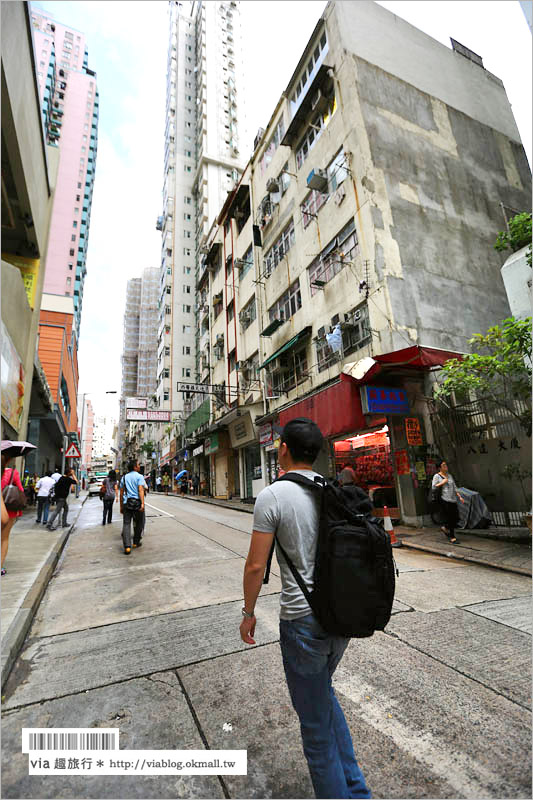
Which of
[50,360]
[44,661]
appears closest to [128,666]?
[44,661]

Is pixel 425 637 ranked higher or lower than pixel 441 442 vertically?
lower

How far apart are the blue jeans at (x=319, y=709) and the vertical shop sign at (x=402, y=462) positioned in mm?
9835

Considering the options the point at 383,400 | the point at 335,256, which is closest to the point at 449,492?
the point at 383,400

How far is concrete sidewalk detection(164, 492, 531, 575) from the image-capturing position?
6.62 metres

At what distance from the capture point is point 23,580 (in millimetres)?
5598

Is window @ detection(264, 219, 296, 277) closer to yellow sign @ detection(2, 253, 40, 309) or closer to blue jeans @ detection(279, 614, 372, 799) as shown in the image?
yellow sign @ detection(2, 253, 40, 309)

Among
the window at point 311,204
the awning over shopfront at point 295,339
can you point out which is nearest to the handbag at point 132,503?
the awning over shopfront at point 295,339

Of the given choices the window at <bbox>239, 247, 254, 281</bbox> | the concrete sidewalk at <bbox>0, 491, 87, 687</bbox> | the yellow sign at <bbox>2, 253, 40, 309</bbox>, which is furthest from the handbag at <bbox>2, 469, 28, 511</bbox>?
the window at <bbox>239, 247, 254, 281</bbox>

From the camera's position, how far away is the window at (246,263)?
75.2ft

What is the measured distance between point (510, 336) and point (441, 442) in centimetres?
434

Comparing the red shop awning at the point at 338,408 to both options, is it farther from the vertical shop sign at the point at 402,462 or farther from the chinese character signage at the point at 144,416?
the chinese character signage at the point at 144,416

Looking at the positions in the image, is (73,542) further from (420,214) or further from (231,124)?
(231,124)

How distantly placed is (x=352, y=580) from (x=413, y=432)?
394 inches

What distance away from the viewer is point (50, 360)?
25.4 metres
